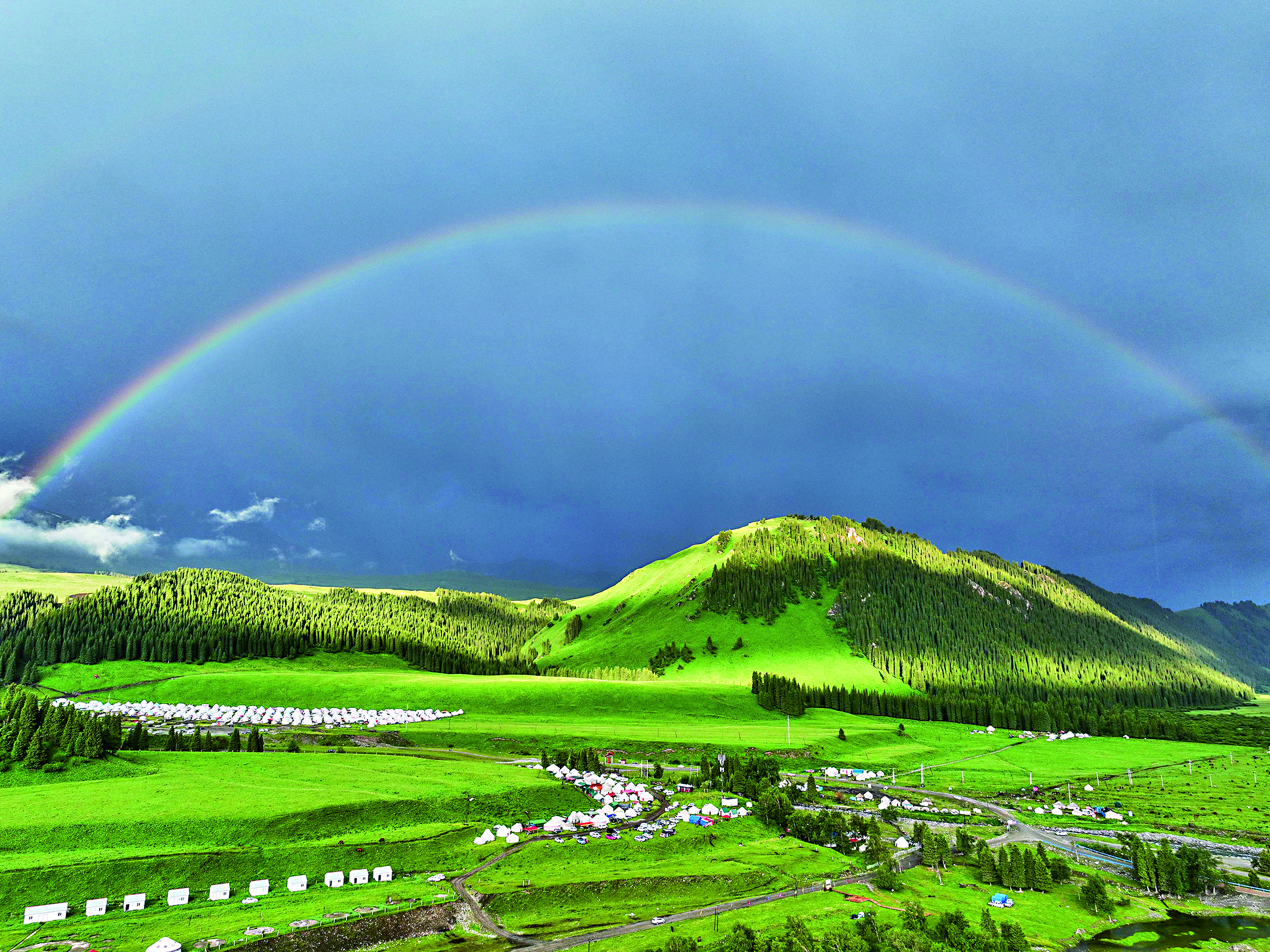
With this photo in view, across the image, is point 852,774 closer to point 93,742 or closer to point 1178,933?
point 1178,933

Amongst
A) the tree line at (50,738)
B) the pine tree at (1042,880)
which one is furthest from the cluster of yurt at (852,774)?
the tree line at (50,738)

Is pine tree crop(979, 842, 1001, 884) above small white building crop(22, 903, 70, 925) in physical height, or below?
above

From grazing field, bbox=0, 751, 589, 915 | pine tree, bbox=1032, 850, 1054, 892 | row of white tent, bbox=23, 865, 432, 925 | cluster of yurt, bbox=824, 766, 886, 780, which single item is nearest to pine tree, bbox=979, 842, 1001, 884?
pine tree, bbox=1032, 850, 1054, 892

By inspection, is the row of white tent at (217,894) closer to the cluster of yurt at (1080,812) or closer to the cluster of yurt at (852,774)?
the cluster of yurt at (852,774)

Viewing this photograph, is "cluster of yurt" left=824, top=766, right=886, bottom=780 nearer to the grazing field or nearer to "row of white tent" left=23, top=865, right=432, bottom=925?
the grazing field

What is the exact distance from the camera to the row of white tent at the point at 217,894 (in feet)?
204

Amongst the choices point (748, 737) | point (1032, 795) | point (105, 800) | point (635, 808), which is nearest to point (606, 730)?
point (748, 737)

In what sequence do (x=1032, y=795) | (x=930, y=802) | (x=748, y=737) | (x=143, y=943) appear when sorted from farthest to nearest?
(x=748, y=737) → (x=1032, y=795) → (x=930, y=802) → (x=143, y=943)

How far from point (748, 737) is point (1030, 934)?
406ft

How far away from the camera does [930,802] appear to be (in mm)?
127625

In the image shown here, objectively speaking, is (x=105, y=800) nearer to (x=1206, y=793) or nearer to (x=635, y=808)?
(x=635, y=808)

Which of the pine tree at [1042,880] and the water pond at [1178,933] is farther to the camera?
the pine tree at [1042,880]

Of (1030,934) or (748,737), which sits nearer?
(1030,934)

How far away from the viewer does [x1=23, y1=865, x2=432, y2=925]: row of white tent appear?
204 ft
